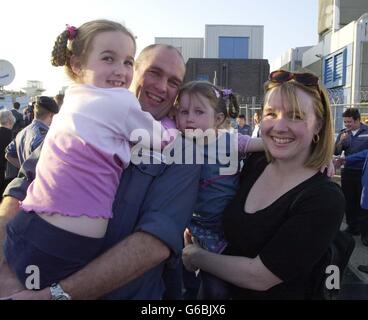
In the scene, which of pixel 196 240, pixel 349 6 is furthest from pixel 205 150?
pixel 349 6

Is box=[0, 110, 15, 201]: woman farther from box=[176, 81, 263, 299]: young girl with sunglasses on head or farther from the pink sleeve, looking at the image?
the pink sleeve

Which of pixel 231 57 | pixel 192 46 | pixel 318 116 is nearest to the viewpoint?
pixel 318 116

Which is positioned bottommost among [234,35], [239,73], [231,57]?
[239,73]

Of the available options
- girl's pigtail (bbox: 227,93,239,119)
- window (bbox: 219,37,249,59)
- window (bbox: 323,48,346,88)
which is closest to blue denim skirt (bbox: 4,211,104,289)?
girl's pigtail (bbox: 227,93,239,119)

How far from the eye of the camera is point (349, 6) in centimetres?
3030

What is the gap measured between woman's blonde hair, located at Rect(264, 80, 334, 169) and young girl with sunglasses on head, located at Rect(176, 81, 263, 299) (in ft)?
1.36

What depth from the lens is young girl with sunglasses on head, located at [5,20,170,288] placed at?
60.1 inches

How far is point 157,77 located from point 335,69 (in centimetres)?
2574

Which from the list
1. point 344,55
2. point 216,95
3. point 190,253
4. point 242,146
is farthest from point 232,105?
point 344,55

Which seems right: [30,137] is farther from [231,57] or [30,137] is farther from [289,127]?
[231,57]

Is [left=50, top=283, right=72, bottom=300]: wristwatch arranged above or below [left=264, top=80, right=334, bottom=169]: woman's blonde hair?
below

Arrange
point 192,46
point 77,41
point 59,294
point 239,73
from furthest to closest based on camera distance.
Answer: point 192,46
point 239,73
point 77,41
point 59,294

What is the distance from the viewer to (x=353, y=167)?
7.43 meters
